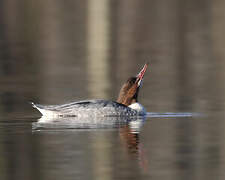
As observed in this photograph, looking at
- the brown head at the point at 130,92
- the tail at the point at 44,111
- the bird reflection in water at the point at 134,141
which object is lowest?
the bird reflection in water at the point at 134,141

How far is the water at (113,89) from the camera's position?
1171 cm

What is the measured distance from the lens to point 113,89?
62.5ft

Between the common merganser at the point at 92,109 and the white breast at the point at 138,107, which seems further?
the white breast at the point at 138,107

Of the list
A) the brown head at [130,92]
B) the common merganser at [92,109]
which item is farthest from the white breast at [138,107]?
the brown head at [130,92]

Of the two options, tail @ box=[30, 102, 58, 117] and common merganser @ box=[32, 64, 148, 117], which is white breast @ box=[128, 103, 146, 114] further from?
tail @ box=[30, 102, 58, 117]

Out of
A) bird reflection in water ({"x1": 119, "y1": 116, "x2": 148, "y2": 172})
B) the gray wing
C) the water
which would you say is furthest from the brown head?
bird reflection in water ({"x1": 119, "y1": 116, "x2": 148, "y2": 172})

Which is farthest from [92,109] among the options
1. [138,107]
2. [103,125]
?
[138,107]

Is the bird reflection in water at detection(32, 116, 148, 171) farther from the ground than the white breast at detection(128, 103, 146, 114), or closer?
closer

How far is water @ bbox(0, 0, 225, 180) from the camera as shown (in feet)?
38.4

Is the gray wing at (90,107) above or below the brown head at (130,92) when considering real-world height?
below

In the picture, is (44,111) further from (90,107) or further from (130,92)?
(130,92)

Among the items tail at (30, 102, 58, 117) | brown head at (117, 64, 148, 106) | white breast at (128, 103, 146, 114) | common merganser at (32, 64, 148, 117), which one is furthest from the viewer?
brown head at (117, 64, 148, 106)

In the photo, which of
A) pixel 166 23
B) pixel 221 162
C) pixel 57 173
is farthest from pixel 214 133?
pixel 166 23

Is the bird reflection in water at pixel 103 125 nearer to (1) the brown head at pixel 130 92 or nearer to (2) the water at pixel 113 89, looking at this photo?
(2) the water at pixel 113 89
